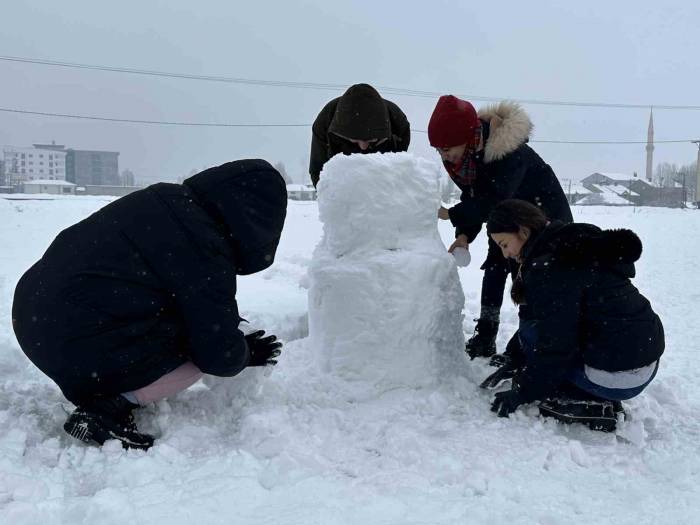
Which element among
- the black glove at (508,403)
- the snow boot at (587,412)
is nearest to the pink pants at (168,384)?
the black glove at (508,403)

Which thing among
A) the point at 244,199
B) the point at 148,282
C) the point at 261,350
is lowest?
the point at 261,350

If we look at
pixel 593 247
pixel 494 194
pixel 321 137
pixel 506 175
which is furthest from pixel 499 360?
pixel 321 137

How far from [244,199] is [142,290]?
0.51m

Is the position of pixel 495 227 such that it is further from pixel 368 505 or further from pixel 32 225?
pixel 32 225

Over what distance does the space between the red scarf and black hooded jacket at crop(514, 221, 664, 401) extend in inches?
37.3

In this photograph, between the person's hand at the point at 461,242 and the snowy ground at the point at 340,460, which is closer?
the snowy ground at the point at 340,460

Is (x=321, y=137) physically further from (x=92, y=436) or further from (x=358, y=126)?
(x=92, y=436)

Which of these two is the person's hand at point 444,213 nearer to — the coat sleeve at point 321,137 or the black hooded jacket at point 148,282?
the coat sleeve at point 321,137

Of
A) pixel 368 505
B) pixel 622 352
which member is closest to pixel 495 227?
pixel 622 352

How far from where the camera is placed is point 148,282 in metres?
2.20

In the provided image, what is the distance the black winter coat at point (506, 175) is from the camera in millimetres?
3406

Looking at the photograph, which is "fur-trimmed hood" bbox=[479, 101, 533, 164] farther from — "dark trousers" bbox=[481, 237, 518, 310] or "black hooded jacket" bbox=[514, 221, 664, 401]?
"black hooded jacket" bbox=[514, 221, 664, 401]

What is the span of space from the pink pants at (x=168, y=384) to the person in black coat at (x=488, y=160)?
1733mm

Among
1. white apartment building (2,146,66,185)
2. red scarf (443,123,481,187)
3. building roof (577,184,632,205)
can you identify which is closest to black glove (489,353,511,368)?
red scarf (443,123,481,187)
